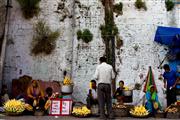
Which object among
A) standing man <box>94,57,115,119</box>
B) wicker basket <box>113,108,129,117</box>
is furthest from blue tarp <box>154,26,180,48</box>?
standing man <box>94,57,115,119</box>

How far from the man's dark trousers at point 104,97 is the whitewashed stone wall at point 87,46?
3332mm

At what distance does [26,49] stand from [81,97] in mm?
2986

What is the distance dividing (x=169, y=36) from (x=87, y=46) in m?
3.25

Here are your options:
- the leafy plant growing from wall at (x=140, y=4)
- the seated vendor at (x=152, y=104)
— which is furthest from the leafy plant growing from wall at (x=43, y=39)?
the seated vendor at (x=152, y=104)

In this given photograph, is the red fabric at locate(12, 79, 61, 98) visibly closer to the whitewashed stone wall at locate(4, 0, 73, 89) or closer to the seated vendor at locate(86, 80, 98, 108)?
the whitewashed stone wall at locate(4, 0, 73, 89)

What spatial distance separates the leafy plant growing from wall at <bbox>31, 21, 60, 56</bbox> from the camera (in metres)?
13.0

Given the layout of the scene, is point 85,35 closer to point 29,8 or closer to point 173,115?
point 29,8

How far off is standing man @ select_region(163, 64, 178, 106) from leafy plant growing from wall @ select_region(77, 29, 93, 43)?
10.8ft

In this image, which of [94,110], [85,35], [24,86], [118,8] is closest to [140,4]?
[118,8]

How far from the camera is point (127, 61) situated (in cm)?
1285

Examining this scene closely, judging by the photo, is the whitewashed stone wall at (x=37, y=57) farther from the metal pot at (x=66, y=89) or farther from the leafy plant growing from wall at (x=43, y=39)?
the metal pot at (x=66, y=89)

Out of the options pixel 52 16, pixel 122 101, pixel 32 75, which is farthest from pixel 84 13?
pixel 122 101

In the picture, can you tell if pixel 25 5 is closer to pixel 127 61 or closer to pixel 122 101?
pixel 127 61

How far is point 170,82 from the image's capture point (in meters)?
11.6
